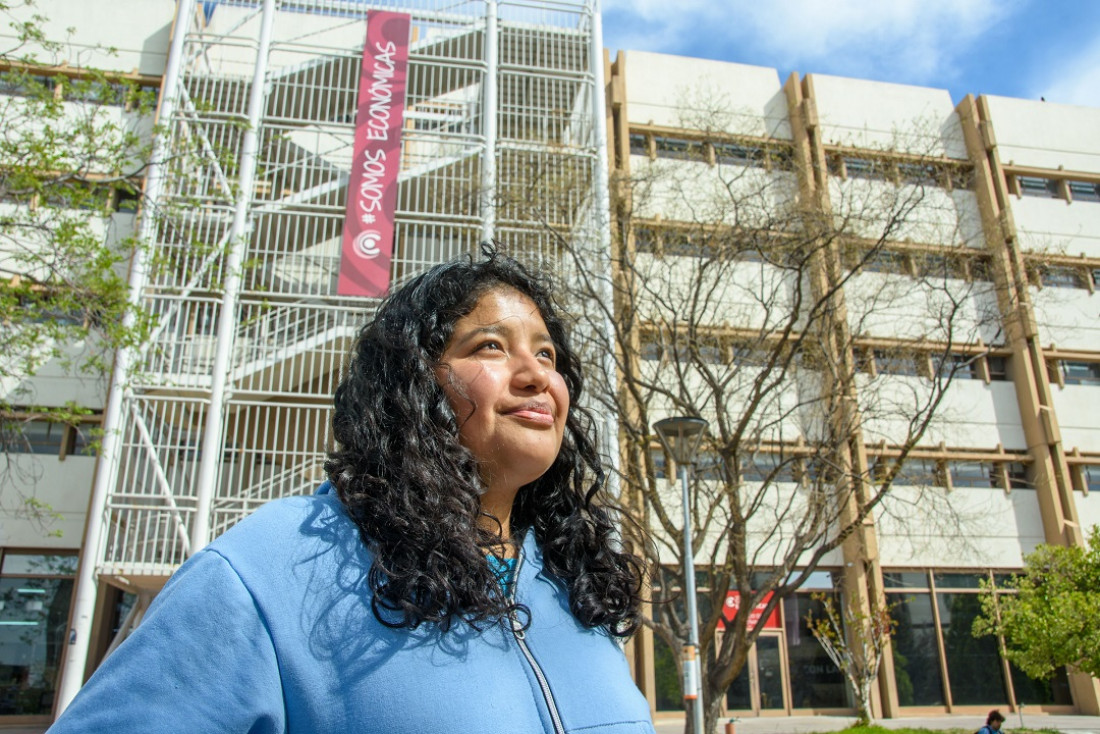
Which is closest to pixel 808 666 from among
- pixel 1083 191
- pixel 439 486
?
pixel 1083 191

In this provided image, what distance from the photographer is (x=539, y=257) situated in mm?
9203

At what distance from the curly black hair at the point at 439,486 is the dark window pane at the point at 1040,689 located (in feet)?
80.0

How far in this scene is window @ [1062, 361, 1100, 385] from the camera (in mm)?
24844

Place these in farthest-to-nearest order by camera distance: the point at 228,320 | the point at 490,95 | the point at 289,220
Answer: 1. the point at 490,95
2. the point at 289,220
3. the point at 228,320

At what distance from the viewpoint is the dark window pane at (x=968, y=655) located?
21172 millimetres

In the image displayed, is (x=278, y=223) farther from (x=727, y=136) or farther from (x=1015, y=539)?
(x=1015, y=539)

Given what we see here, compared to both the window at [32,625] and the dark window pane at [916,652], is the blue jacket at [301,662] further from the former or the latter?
the dark window pane at [916,652]

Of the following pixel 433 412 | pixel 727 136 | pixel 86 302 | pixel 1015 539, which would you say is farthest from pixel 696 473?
pixel 1015 539

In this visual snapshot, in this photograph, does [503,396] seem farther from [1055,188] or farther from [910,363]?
[1055,188]

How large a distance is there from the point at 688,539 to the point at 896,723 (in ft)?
43.8

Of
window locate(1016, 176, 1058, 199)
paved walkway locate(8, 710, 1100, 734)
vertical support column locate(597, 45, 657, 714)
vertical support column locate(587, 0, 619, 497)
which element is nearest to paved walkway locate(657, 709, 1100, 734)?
paved walkway locate(8, 710, 1100, 734)

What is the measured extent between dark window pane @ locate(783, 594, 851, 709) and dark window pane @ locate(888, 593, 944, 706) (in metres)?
1.65

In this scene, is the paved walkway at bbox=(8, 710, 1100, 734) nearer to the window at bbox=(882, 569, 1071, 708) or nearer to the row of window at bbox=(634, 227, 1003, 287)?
the window at bbox=(882, 569, 1071, 708)

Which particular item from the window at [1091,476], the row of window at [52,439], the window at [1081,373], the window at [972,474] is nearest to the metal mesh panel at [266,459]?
the row of window at [52,439]
